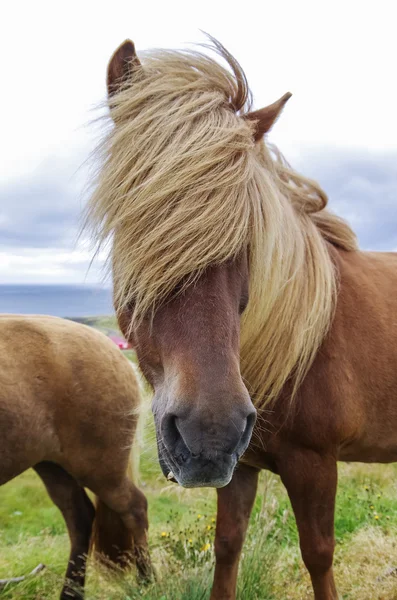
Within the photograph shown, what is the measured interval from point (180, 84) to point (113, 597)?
3086mm

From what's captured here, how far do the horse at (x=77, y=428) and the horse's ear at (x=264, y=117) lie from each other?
5.85 ft

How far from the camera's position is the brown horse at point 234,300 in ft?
5.90

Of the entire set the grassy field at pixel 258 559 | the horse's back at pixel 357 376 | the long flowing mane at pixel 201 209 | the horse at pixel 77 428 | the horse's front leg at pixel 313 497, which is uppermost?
the long flowing mane at pixel 201 209

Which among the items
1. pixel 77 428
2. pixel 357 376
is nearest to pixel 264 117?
pixel 357 376

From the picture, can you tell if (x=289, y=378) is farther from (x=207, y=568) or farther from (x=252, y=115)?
(x=207, y=568)

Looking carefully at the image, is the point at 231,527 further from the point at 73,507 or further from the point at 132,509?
the point at 73,507

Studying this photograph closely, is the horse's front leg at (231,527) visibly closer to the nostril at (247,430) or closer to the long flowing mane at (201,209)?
the long flowing mane at (201,209)

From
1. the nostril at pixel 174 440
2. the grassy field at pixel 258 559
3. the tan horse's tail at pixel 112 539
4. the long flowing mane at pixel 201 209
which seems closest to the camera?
the nostril at pixel 174 440

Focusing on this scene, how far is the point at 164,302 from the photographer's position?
6.24 feet

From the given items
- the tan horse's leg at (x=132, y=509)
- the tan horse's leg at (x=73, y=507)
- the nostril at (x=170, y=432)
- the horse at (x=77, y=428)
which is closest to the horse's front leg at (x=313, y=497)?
the nostril at (x=170, y=432)

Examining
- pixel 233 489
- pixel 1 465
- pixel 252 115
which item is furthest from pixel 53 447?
pixel 252 115

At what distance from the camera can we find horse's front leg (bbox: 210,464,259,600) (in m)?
2.93

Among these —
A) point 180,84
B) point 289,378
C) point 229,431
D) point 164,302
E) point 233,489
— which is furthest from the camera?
point 233,489

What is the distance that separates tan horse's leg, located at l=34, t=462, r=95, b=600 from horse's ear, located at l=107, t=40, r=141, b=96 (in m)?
2.90
